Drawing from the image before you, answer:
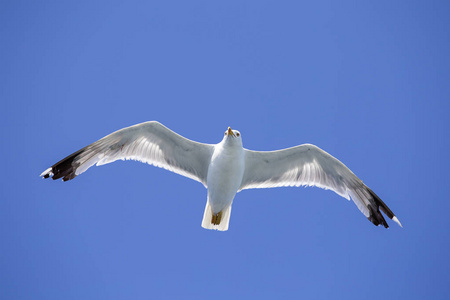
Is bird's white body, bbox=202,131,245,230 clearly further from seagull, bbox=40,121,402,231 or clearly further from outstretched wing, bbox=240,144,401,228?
outstretched wing, bbox=240,144,401,228

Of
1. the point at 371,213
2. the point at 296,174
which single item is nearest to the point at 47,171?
the point at 296,174

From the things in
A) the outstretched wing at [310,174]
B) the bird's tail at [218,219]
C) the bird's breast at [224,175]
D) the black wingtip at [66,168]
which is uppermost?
the outstretched wing at [310,174]

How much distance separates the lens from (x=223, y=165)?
828 centimetres

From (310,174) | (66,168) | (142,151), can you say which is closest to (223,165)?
(142,151)

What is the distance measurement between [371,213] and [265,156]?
8.21ft

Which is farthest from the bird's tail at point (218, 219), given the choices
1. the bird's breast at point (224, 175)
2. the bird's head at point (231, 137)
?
the bird's head at point (231, 137)

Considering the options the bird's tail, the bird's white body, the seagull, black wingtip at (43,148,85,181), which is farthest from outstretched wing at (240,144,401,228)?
black wingtip at (43,148,85,181)

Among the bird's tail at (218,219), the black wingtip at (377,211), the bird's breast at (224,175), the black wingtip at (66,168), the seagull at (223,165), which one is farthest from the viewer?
the black wingtip at (377,211)

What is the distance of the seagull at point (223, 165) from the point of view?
8422 millimetres

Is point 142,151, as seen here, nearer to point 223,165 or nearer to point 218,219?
point 223,165

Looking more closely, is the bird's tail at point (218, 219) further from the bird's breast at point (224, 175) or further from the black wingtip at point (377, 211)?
the black wingtip at point (377, 211)

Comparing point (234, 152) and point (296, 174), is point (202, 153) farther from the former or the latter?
point (296, 174)

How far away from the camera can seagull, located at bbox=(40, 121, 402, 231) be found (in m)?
8.42

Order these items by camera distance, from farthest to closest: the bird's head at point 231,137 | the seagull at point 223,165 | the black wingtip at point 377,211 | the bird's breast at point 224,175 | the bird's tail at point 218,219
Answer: the black wingtip at point 377,211
the bird's tail at point 218,219
the seagull at point 223,165
the bird's breast at point 224,175
the bird's head at point 231,137
